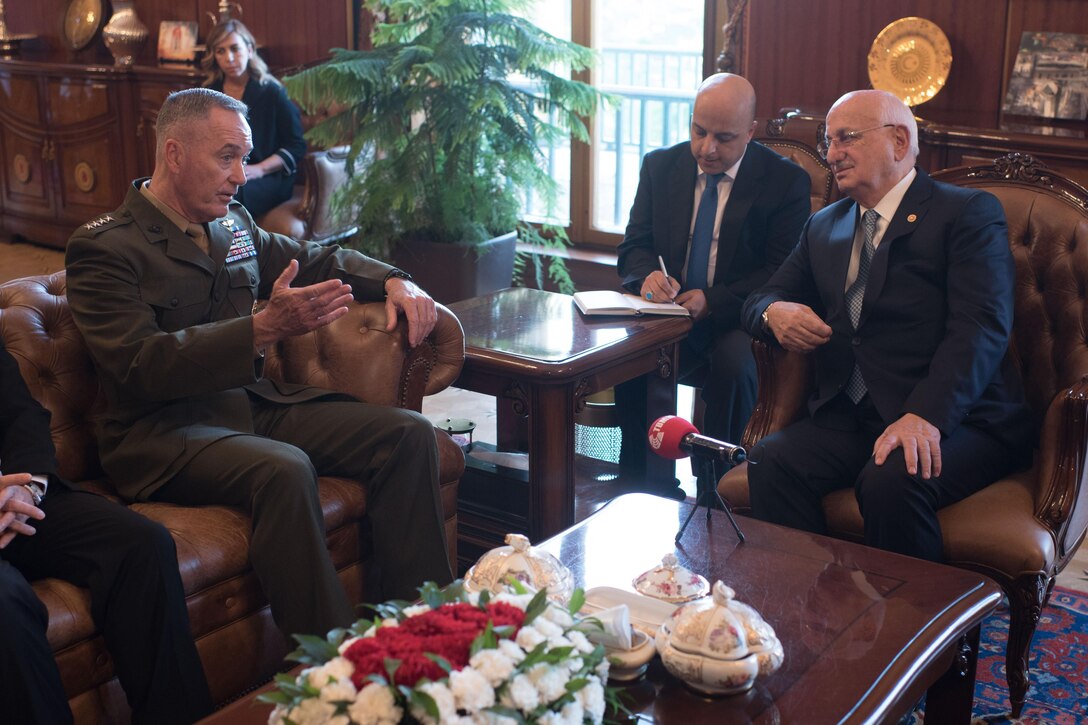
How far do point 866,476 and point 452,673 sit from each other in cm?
150

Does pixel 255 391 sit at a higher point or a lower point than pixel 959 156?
lower

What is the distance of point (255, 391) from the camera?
8.62 feet

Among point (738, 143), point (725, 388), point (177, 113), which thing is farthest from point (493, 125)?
point (177, 113)

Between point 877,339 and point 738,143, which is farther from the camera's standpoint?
point 738,143

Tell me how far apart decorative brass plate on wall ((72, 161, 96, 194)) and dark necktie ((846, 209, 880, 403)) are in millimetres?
5494

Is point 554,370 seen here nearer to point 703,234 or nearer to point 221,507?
point 221,507

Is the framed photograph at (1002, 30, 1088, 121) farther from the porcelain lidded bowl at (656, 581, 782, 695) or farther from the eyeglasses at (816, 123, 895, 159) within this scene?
the porcelain lidded bowl at (656, 581, 782, 695)

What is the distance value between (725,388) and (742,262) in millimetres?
417

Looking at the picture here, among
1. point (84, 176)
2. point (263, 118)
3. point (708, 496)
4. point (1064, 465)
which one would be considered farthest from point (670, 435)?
point (84, 176)

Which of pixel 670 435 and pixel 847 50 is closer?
pixel 670 435

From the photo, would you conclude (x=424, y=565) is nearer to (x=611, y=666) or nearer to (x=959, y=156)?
(x=611, y=666)

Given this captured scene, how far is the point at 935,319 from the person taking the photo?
265cm

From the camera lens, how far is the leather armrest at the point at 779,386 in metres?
2.82

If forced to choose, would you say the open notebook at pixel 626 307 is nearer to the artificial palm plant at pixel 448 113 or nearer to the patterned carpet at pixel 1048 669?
the patterned carpet at pixel 1048 669
